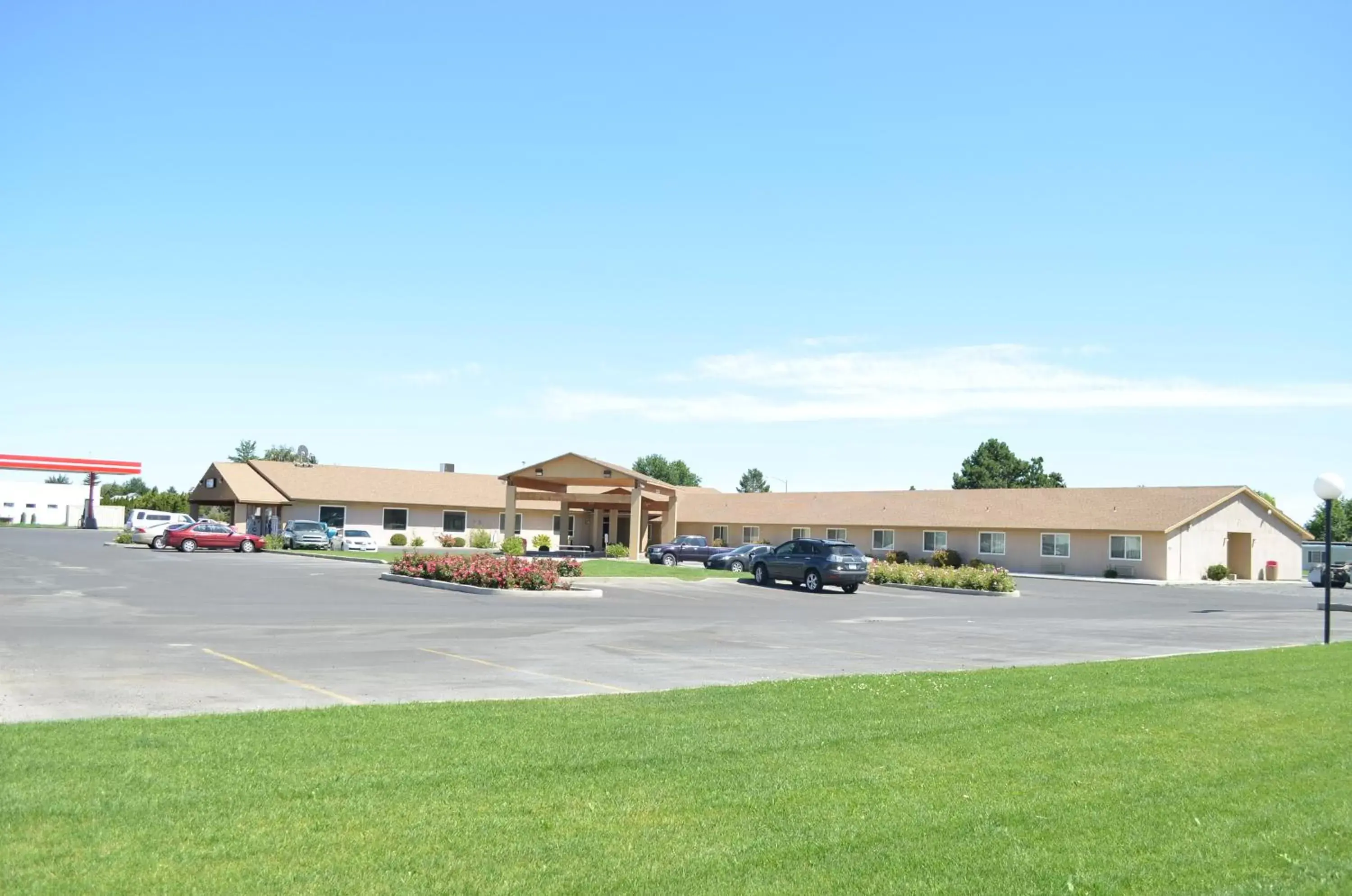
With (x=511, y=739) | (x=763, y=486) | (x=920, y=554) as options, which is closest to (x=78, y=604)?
(x=511, y=739)

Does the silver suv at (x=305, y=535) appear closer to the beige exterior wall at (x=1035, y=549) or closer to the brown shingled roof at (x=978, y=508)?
the brown shingled roof at (x=978, y=508)

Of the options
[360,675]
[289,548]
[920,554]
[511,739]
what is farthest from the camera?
[920,554]

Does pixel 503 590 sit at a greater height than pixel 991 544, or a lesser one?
lesser

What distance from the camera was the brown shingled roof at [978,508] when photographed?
52750mm

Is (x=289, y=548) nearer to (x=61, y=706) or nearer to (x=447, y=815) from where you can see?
(x=61, y=706)

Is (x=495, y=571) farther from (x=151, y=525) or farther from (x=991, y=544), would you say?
(x=991, y=544)

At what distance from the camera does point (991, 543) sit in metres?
57.5

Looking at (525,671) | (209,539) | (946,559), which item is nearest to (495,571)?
(525,671)

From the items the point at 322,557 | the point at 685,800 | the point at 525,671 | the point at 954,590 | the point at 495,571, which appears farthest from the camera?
the point at 322,557

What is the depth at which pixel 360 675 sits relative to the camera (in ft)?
42.4

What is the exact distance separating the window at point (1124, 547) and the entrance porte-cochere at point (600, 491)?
20.5 meters

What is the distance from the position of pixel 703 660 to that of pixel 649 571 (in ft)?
86.8

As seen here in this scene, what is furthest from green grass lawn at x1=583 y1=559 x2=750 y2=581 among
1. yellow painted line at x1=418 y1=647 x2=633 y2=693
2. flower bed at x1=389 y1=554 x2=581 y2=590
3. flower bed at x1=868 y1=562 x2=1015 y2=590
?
yellow painted line at x1=418 y1=647 x2=633 y2=693

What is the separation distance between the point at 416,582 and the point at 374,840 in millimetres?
26770
